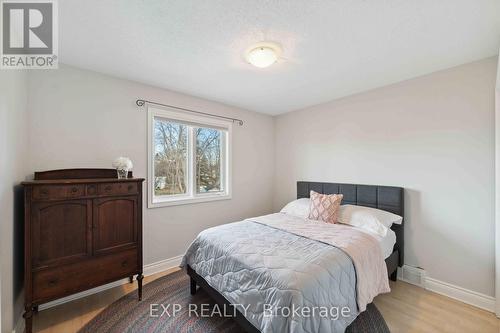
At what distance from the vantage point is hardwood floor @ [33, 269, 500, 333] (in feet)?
5.74

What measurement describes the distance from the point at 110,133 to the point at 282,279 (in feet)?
7.78

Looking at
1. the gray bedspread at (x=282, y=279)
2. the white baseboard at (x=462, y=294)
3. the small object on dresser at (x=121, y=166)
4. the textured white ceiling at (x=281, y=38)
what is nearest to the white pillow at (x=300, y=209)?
the gray bedspread at (x=282, y=279)

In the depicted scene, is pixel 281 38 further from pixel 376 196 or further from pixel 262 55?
pixel 376 196

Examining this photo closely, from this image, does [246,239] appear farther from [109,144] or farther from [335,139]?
[335,139]

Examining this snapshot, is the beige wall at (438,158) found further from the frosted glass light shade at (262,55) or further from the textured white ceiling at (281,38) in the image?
the frosted glass light shade at (262,55)

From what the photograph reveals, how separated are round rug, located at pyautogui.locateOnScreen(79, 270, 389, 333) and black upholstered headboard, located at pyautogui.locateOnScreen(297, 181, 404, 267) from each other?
953 mm

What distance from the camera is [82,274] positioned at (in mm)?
1839

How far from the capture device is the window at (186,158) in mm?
2793

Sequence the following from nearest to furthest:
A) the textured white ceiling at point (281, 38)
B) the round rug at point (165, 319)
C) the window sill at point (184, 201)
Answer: the textured white ceiling at point (281, 38)
the round rug at point (165, 319)
the window sill at point (184, 201)

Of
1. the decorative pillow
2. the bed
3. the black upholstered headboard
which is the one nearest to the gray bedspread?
the bed

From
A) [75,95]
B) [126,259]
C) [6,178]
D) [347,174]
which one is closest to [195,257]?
[126,259]

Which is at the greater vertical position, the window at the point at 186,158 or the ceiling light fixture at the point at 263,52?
the ceiling light fixture at the point at 263,52

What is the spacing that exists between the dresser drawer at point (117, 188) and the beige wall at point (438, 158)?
9.08 feet

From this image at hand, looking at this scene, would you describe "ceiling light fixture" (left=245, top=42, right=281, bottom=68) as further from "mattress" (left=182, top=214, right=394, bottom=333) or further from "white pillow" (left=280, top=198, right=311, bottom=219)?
"white pillow" (left=280, top=198, right=311, bottom=219)
